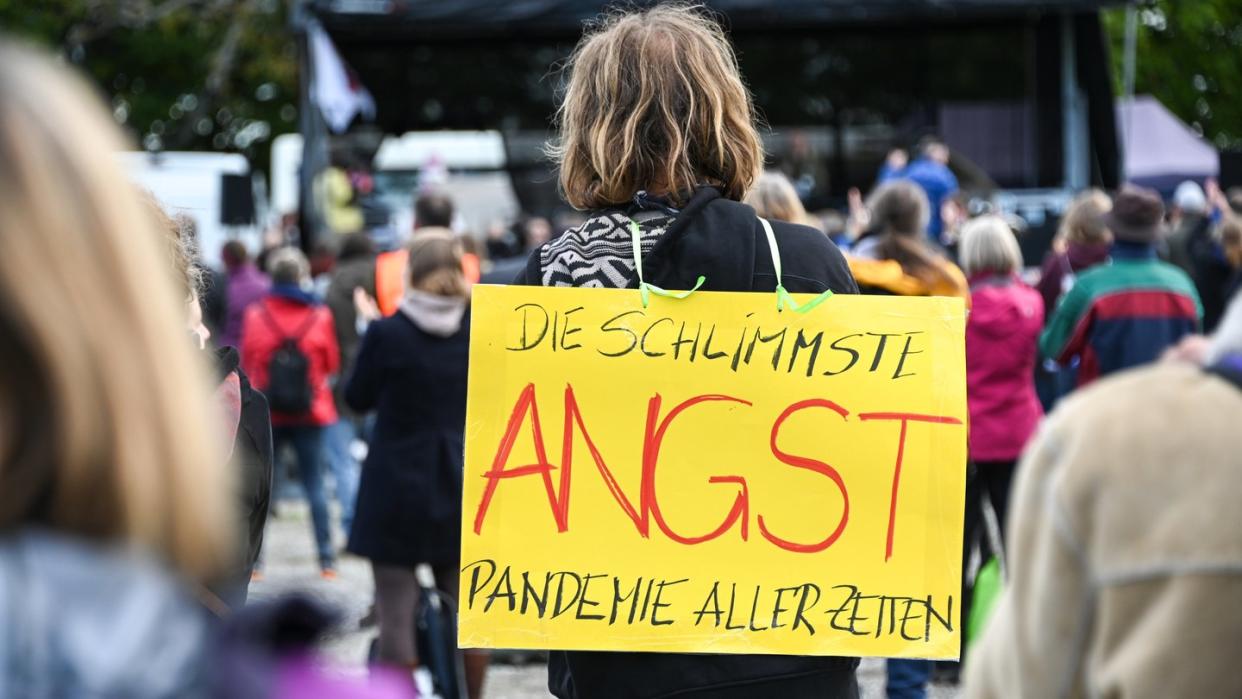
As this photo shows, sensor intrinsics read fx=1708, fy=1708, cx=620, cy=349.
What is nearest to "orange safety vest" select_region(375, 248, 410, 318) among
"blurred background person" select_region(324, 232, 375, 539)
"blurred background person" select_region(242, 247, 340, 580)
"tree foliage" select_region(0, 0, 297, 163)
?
"blurred background person" select_region(242, 247, 340, 580)

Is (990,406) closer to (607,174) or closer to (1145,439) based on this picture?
(607,174)

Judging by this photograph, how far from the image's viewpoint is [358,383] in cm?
607

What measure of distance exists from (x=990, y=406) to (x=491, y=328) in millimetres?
4258

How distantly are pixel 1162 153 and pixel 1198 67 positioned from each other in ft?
37.1

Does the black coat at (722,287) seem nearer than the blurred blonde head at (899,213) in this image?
Yes

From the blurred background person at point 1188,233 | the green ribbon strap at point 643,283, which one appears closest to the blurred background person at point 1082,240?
the blurred background person at point 1188,233

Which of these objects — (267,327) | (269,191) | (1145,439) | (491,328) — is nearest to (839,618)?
(491,328)

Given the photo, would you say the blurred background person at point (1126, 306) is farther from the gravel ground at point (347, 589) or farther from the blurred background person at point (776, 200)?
the blurred background person at point (776, 200)

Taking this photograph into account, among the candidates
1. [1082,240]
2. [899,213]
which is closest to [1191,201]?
[1082,240]

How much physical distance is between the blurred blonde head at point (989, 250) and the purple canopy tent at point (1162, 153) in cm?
1368

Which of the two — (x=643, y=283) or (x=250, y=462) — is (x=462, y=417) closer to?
(x=250, y=462)

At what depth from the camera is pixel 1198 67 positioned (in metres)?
31.0

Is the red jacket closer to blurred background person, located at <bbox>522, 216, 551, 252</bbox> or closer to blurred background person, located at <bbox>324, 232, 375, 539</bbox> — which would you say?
blurred background person, located at <bbox>324, 232, 375, 539</bbox>

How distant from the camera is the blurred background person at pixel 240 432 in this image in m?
3.39
